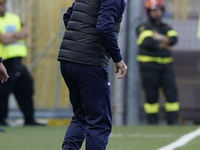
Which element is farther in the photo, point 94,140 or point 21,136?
point 21,136

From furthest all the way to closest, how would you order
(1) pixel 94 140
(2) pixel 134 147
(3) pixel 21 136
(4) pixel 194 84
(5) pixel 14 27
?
(4) pixel 194 84
(5) pixel 14 27
(3) pixel 21 136
(2) pixel 134 147
(1) pixel 94 140

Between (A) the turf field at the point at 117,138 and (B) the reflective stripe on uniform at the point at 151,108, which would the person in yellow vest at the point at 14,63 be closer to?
(A) the turf field at the point at 117,138

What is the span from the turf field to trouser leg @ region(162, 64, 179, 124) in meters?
0.98

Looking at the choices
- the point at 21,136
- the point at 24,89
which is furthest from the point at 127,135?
the point at 24,89

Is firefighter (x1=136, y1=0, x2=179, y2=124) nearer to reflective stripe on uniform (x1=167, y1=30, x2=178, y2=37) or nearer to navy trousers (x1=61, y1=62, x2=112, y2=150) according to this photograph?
reflective stripe on uniform (x1=167, y1=30, x2=178, y2=37)

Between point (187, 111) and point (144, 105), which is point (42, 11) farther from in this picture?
point (187, 111)

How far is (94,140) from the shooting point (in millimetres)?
4031

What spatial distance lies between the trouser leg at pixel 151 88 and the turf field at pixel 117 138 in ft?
3.46

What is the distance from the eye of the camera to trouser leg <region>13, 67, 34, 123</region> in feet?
28.3

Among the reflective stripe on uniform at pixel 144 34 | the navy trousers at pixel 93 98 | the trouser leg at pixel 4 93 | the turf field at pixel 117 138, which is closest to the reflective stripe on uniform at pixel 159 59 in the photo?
the reflective stripe on uniform at pixel 144 34

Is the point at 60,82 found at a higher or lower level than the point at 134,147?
lower

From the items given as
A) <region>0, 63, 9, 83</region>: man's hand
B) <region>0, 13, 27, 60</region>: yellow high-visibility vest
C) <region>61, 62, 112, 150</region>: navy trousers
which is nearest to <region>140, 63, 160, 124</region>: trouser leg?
<region>0, 13, 27, 60</region>: yellow high-visibility vest

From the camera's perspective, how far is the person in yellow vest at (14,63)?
8.20m

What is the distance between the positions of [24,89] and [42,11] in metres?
1.98
